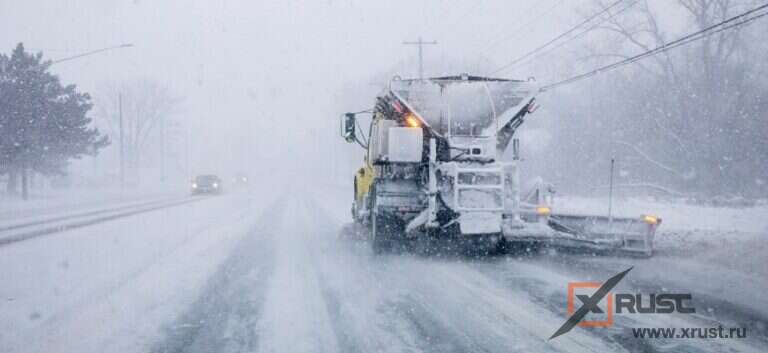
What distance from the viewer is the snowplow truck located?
9.58 m

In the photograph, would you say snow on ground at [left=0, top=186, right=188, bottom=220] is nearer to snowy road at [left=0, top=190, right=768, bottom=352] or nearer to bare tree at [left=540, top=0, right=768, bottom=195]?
snowy road at [left=0, top=190, right=768, bottom=352]

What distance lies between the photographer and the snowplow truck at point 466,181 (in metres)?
9.58

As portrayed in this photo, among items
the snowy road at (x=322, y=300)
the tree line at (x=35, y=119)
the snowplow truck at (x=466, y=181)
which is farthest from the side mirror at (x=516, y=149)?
the tree line at (x=35, y=119)

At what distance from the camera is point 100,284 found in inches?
305

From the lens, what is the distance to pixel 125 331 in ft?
18.0

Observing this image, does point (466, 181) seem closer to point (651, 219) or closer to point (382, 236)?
point (382, 236)

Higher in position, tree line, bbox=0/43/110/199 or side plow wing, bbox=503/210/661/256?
tree line, bbox=0/43/110/199

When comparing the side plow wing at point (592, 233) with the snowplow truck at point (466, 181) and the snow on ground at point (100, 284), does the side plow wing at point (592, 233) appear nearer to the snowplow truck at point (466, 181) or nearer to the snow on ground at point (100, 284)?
the snowplow truck at point (466, 181)

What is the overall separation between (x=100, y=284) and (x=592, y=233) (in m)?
8.15

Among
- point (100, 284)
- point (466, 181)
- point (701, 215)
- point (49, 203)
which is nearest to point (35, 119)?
point (49, 203)

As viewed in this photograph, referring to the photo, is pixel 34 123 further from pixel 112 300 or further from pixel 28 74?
pixel 112 300

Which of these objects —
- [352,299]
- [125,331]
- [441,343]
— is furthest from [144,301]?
[441,343]

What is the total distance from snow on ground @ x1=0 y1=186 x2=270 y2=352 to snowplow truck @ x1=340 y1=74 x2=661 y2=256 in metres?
3.47

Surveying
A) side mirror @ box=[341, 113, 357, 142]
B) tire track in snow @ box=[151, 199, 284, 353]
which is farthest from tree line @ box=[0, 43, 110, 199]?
tire track in snow @ box=[151, 199, 284, 353]
